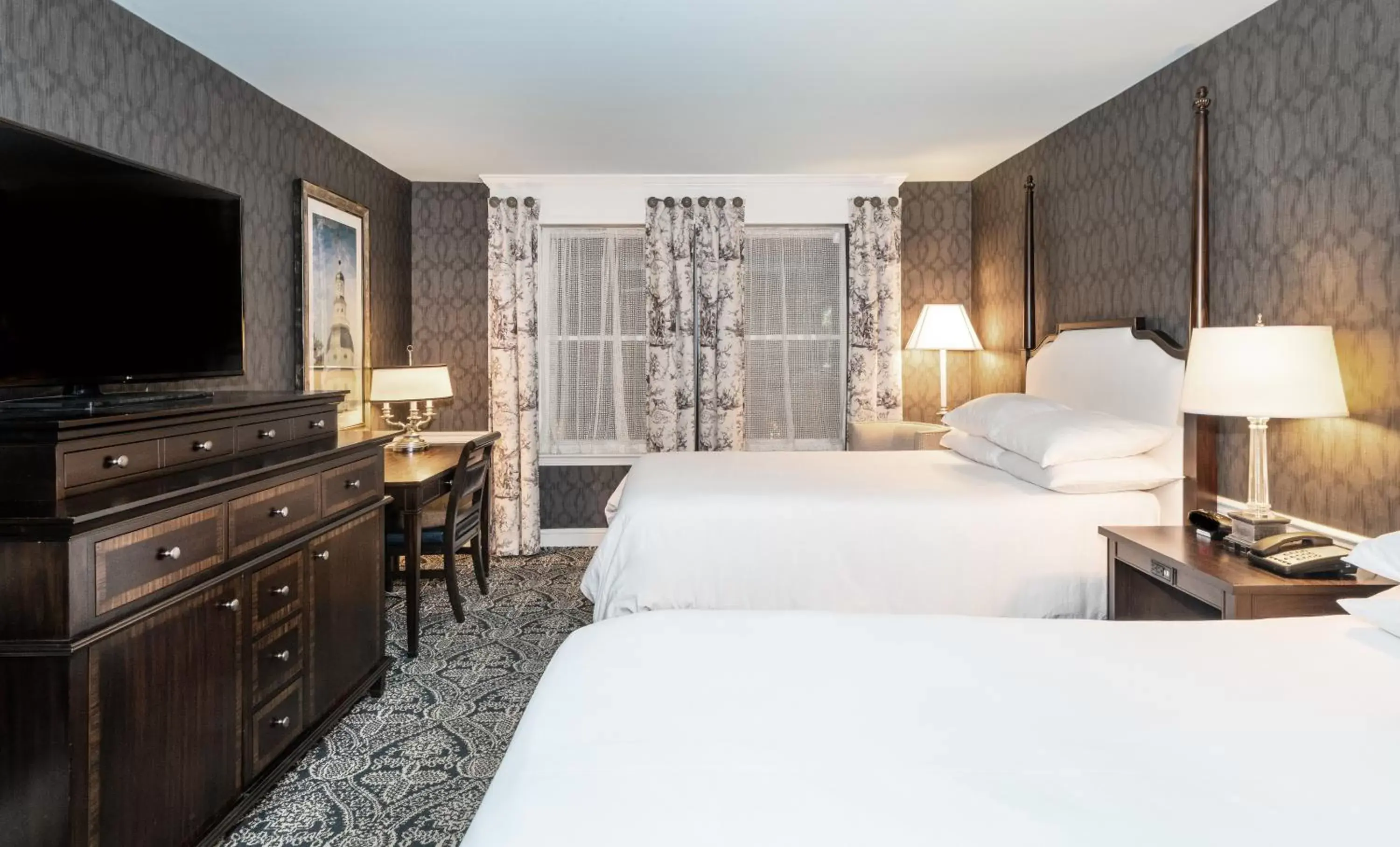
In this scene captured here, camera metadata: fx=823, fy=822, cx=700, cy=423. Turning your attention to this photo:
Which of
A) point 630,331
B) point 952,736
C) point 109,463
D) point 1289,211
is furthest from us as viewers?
point 630,331

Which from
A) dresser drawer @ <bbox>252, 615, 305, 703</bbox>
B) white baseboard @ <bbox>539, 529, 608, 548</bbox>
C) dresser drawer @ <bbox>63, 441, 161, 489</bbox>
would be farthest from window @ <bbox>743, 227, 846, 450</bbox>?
dresser drawer @ <bbox>63, 441, 161, 489</bbox>

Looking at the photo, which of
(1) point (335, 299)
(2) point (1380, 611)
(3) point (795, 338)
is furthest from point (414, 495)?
(2) point (1380, 611)

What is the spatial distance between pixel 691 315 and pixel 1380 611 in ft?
13.6

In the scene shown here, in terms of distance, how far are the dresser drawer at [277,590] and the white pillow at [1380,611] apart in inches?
100

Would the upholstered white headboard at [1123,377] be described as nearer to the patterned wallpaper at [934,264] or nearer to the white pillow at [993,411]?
the white pillow at [993,411]

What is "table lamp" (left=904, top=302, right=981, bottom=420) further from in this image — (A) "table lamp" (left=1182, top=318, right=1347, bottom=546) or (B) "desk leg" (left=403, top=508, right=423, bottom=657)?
(B) "desk leg" (left=403, top=508, right=423, bottom=657)

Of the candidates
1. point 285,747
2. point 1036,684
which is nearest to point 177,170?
point 285,747

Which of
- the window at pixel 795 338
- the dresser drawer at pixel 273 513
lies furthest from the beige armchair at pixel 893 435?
the dresser drawer at pixel 273 513

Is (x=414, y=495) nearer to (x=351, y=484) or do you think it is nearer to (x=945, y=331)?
(x=351, y=484)

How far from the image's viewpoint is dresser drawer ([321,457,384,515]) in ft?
8.61

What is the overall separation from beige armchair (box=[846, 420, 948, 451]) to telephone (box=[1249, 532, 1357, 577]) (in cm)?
239

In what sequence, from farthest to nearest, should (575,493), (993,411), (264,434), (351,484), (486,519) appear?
(575,493) < (486,519) < (993,411) < (351,484) < (264,434)

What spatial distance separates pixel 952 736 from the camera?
1119mm

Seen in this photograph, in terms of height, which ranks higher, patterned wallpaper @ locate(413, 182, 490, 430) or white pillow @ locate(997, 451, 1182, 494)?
patterned wallpaper @ locate(413, 182, 490, 430)
